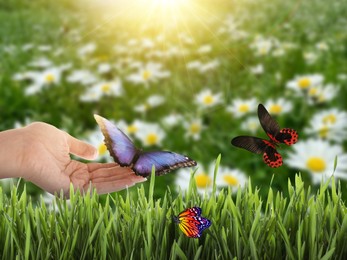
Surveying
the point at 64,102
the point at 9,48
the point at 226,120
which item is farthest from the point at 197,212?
the point at 9,48

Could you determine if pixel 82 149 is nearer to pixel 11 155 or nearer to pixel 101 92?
pixel 11 155

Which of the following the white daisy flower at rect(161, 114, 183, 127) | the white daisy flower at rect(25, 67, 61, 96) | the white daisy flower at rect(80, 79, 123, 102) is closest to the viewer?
the white daisy flower at rect(161, 114, 183, 127)

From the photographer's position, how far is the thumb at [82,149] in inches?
57.9

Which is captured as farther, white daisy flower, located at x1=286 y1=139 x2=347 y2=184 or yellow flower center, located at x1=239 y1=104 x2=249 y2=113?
yellow flower center, located at x1=239 y1=104 x2=249 y2=113

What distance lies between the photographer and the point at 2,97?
3.21 m

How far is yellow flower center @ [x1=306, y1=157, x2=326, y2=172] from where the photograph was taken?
1.82m

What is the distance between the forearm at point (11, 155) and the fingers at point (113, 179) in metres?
0.18

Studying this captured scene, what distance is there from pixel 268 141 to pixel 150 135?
1.26m

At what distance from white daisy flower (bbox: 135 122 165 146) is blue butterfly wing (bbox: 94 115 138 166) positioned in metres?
1.07

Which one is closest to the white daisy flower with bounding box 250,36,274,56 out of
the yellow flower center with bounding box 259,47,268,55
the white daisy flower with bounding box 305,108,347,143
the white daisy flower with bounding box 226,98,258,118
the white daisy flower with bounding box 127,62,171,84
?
the yellow flower center with bounding box 259,47,268,55

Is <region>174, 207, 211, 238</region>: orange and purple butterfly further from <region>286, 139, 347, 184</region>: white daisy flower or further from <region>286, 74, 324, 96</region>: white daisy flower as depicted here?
<region>286, 74, 324, 96</region>: white daisy flower

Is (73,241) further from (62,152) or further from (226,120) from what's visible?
(226,120)

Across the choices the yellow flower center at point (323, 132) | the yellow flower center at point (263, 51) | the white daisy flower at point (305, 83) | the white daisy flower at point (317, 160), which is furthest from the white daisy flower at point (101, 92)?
the white daisy flower at point (317, 160)

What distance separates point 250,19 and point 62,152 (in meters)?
3.73
